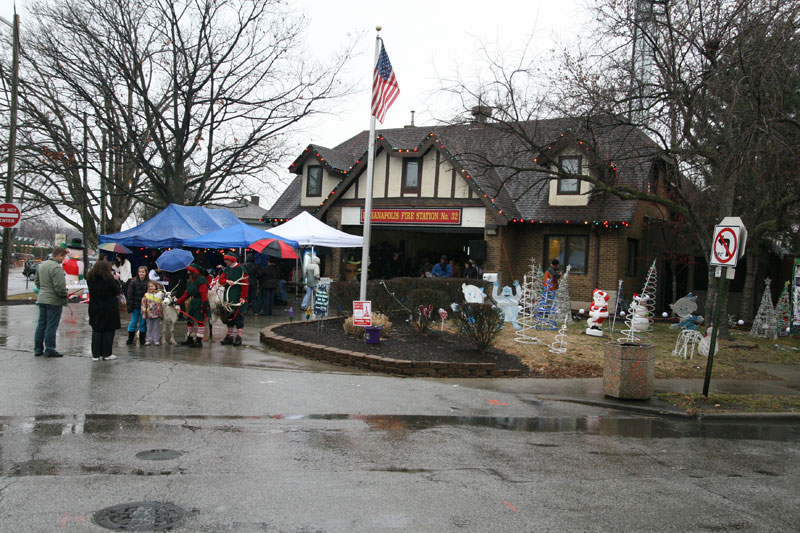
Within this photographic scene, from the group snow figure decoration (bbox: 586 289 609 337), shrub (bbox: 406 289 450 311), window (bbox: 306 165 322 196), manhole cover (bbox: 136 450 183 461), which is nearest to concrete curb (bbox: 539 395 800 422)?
shrub (bbox: 406 289 450 311)

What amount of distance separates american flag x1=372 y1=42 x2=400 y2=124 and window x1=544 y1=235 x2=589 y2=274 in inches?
462

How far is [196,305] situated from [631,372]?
313 inches

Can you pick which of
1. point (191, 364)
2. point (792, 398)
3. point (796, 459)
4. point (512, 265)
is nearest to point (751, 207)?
point (512, 265)

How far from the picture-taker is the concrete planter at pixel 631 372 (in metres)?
9.77

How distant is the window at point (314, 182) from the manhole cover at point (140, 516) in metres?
23.9

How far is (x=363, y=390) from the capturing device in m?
9.54

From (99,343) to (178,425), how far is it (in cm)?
417

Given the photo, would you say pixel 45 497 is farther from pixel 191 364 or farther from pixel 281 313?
pixel 281 313

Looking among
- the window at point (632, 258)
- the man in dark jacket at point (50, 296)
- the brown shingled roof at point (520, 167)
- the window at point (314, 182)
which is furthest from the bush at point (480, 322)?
the window at point (314, 182)

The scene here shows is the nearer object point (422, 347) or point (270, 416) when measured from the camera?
point (270, 416)

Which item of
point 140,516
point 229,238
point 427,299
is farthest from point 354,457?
point 229,238

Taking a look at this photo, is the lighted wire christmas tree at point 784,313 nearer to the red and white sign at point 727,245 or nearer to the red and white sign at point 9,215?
the red and white sign at point 727,245

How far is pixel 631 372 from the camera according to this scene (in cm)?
980

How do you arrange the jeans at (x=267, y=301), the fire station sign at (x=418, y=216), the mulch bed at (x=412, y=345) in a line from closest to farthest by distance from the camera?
1. the mulch bed at (x=412, y=345)
2. the jeans at (x=267, y=301)
3. the fire station sign at (x=418, y=216)
